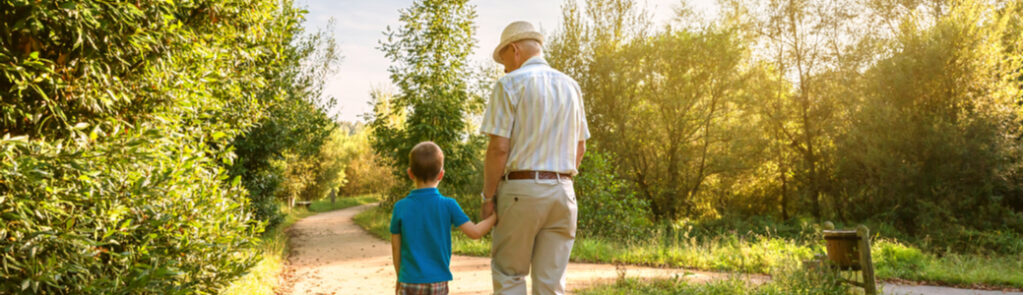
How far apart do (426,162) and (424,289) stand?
723 millimetres

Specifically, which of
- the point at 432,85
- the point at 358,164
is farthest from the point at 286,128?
the point at 358,164

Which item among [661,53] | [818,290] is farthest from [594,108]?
[818,290]

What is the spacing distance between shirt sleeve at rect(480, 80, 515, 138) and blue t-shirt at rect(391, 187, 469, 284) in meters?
0.56

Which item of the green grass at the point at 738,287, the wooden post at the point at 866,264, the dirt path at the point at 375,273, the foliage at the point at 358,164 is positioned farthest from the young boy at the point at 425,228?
the foliage at the point at 358,164

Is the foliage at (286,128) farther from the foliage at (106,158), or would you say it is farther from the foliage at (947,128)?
the foliage at (947,128)

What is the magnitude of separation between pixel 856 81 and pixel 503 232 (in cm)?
1767

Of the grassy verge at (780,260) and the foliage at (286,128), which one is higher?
the foliage at (286,128)

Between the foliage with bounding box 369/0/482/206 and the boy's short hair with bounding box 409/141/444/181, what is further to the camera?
the foliage with bounding box 369/0/482/206

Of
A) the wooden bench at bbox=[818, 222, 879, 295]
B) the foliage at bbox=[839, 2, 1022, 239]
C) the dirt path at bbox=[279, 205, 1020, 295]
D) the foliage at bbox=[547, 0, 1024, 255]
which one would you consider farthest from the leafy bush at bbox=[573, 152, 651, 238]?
the foliage at bbox=[839, 2, 1022, 239]

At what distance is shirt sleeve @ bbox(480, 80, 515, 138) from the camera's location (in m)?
3.05

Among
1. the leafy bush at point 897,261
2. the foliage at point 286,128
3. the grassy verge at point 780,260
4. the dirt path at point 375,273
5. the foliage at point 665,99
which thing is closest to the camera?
the dirt path at point 375,273

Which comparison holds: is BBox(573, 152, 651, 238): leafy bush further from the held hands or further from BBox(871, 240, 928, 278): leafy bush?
the held hands

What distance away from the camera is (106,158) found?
368cm

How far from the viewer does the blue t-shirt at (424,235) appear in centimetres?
332
